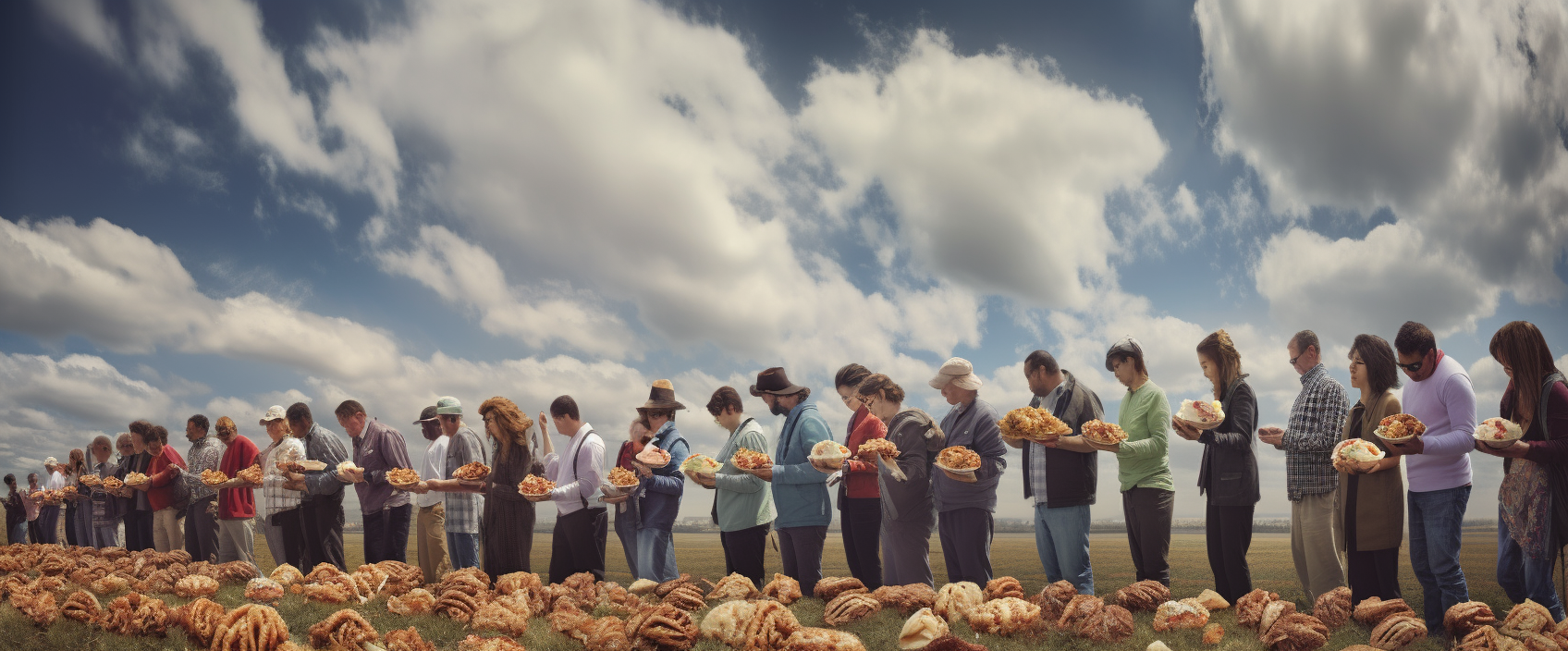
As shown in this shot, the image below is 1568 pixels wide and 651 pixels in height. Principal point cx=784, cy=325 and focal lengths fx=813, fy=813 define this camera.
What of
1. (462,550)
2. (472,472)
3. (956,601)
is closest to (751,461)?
(956,601)

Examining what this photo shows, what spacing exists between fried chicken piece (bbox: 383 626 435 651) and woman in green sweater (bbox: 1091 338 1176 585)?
20.2 ft

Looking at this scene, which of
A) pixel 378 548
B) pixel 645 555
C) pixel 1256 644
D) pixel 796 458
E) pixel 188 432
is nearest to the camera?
pixel 1256 644

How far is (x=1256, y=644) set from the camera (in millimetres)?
6055

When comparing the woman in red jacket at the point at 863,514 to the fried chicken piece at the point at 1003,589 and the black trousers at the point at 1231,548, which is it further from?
the black trousers at the point at 1231,548

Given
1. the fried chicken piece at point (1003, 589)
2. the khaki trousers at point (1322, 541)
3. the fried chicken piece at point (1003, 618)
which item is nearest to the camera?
the fried chicken piece at point (1003, 618)

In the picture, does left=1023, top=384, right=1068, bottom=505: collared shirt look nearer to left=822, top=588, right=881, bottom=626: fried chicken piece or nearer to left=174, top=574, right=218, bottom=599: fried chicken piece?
left=822, top=588, right=881, bottom=626: fried chicken piece

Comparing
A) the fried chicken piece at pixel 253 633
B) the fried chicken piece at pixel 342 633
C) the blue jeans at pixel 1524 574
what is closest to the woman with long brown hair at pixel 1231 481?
the blue jeans at pixel 1524 574

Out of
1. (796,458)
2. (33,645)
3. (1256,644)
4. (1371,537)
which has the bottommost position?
(33,645)

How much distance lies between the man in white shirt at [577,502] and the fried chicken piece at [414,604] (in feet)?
5.25

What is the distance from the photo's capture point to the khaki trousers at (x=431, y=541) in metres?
11.5

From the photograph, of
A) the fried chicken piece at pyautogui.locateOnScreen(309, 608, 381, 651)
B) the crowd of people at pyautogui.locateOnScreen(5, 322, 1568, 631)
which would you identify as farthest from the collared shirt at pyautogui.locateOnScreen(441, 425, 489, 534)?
the fried chicken piece at pyautogui.locateOnScreen(309, 608, 381, 651)

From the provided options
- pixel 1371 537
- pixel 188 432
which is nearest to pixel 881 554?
pixel 1371 537

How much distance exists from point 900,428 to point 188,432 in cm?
1486

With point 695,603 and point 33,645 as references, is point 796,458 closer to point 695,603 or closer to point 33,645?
point 695,603
